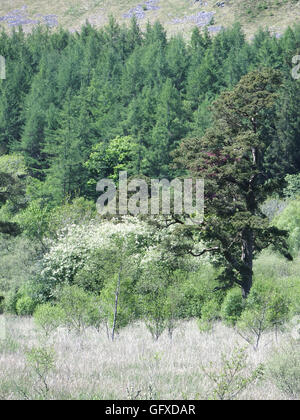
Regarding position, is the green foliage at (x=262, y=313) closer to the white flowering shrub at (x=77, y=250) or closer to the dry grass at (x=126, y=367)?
the dry grass at (x=126, y=367)

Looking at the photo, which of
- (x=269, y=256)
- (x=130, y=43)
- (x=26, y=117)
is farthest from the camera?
(x=130, y=43)

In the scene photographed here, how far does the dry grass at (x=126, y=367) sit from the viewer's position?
7.08 m

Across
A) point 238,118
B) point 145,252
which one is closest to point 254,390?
point 238,118

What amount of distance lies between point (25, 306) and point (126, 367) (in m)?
12.7

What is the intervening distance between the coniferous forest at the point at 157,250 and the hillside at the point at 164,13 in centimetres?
6021

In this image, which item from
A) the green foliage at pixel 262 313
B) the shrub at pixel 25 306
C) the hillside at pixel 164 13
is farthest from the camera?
the hillside at pixel 164 13

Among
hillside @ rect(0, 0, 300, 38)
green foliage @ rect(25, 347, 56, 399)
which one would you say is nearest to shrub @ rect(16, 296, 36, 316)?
green foliage @ rect(25, 347, 56, 399)

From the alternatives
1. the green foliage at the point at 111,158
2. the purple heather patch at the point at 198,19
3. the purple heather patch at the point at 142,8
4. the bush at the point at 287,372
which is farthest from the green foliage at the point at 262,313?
the purple heather patch at the point at 142,8

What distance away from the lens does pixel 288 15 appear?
10575cm

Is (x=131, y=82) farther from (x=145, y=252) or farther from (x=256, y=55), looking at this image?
(x=145, y=252)

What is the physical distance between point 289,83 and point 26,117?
2720 centimetres

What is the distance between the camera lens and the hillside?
109 meters

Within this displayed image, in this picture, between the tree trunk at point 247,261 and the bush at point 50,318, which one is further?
the tree trunk at point 247,261

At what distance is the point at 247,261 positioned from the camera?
14.9m
